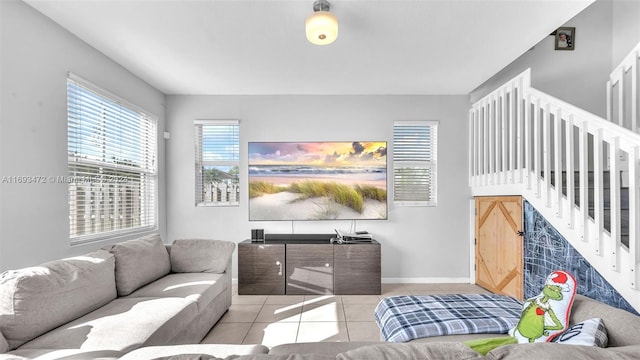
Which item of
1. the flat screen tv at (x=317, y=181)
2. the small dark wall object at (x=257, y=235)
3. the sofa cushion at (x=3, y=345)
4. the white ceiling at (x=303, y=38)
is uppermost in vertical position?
the white ceiling at (x=303, y=38)

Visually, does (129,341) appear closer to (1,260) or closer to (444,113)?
(1,260)

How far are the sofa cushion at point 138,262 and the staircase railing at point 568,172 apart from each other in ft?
11.7

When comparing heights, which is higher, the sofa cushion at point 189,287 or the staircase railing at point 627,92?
the staircase railing at point 627,92

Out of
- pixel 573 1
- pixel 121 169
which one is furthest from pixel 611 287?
pixel 121 169

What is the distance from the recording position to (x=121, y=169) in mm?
3564

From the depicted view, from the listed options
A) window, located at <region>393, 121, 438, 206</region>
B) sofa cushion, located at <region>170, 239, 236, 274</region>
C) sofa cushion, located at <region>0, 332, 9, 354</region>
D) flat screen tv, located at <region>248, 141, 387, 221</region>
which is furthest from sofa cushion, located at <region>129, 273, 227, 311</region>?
window, located at <region>393, 121, 438, 206</region>

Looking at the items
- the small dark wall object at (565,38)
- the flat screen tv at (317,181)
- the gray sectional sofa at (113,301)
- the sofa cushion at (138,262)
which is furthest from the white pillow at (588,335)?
the small dark wall object at (565,38)

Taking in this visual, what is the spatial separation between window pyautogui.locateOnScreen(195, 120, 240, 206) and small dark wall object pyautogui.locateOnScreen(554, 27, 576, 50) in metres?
4.34

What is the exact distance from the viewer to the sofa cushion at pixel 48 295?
5.52ft

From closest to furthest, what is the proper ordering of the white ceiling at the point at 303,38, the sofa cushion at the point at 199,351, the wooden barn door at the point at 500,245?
1. the sofa cushion at the point at 199,351
2. the white ceiling at the point at 303,38
3. the wooden barn door at the point at 500,245

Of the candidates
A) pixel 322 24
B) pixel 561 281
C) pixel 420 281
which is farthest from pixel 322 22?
pixel 420 281

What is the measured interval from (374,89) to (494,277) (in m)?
2.81

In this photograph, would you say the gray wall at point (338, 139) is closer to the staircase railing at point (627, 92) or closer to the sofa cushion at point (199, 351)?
the staircase railing at point (627, 92)

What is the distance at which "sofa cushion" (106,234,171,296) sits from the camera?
255 centimetres
